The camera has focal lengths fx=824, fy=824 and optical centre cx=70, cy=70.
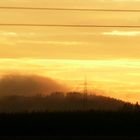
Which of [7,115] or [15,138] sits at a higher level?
[7,115]

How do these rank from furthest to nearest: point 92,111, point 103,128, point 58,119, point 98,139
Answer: point 92,111 < point 58,119 < point 103,128 < point 98,139

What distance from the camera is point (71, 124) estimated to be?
4988 cm

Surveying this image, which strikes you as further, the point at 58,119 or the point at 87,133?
the point at 58,119

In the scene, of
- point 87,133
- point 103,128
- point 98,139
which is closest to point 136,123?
point 103,128

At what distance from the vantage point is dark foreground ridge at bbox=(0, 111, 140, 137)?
4623 centimetres

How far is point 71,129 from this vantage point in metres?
47.8

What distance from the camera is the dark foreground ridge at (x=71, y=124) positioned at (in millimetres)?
46231

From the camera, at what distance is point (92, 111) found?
185ft

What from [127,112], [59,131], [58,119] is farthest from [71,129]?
[127,112]

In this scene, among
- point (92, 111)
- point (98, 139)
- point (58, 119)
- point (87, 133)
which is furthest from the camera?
point (92, 111)

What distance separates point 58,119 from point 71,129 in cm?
434

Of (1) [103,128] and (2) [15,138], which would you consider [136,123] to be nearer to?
(1) [103,128]

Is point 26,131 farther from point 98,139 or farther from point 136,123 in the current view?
point 98,139

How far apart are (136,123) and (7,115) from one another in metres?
9.18
